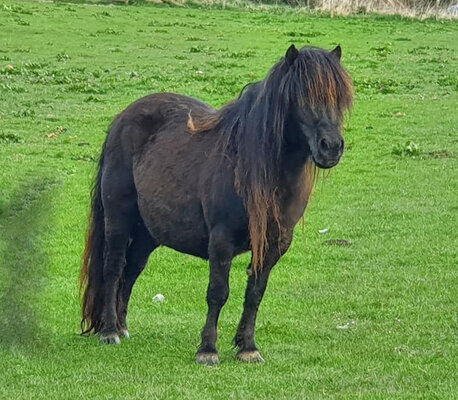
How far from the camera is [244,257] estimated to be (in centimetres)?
1093

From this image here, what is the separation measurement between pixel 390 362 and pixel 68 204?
735cm

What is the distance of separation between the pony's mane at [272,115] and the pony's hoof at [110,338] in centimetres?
148

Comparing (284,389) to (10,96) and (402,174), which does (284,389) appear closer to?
(402,174)

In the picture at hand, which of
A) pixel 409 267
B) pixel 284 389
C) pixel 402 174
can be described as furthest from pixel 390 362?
pixel 402 174

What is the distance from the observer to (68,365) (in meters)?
6.93

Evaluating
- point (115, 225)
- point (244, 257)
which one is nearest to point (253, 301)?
point (115, 225)

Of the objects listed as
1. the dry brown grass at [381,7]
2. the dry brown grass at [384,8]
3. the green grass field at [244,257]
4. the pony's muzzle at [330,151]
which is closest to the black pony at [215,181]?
the pony's muzzle at [330,151]

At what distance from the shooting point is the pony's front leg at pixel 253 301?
7.11 m

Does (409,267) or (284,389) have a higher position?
(284,389)

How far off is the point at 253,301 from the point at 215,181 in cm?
89

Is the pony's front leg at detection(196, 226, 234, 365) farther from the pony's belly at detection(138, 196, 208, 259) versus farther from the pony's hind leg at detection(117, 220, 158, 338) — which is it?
the pony's hind leg at detection(117, 220, 158, 338)

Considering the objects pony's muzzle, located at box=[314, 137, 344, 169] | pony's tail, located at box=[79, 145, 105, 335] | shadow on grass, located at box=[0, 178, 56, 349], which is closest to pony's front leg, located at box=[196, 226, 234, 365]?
pony's muzzle, located at box=[314, 137, 344, 169]

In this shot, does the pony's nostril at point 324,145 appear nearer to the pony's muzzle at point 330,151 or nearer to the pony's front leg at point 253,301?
the pony's muzzle at point 330,151

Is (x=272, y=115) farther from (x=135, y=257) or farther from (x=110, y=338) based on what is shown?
(x=110, y=338)
